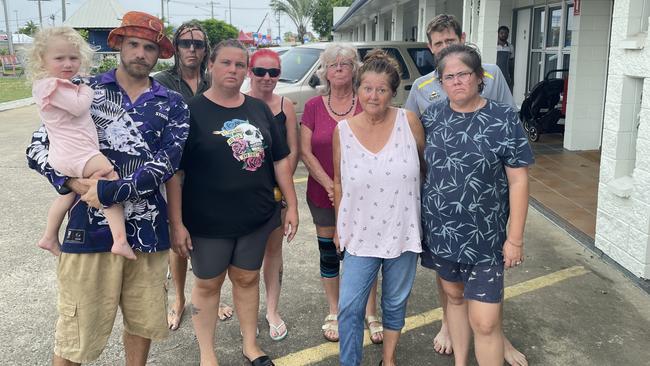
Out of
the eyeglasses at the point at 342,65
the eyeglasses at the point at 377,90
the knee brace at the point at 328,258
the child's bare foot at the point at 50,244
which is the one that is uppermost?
the eyeglasses at the point at 342,65

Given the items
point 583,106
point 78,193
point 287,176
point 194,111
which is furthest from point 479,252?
point 583,106

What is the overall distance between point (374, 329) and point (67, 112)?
2186 millimetres

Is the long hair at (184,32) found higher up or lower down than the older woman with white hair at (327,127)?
higher up

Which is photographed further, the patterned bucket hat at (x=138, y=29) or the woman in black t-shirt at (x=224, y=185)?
the woman in black t-shirt at (x=224, y=185)

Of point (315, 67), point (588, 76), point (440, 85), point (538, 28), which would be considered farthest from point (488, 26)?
point (440, 85)

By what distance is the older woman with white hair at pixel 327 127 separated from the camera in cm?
309

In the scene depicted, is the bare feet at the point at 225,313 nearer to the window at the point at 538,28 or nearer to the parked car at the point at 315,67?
the parked car at the point at 315,67

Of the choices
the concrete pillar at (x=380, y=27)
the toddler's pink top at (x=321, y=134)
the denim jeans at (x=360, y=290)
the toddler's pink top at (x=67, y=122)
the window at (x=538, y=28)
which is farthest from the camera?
the concrete pillar at (x=380, y=27)

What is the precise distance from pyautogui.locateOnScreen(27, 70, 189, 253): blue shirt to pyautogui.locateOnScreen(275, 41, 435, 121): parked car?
551cm

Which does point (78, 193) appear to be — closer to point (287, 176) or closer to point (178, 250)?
point (178, 250)

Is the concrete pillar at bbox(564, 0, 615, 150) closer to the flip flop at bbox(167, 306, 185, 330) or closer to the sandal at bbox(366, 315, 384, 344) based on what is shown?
the sandal at bbox(366, 315, 384, 344)

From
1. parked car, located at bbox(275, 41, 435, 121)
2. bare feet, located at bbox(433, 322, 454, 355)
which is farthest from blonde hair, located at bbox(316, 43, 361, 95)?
parked car, located at bbox(275, 41, 435, 121)

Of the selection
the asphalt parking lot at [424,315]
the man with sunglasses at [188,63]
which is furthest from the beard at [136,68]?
the asphalt parking lot at [424,315]

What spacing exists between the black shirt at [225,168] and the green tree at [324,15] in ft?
171
